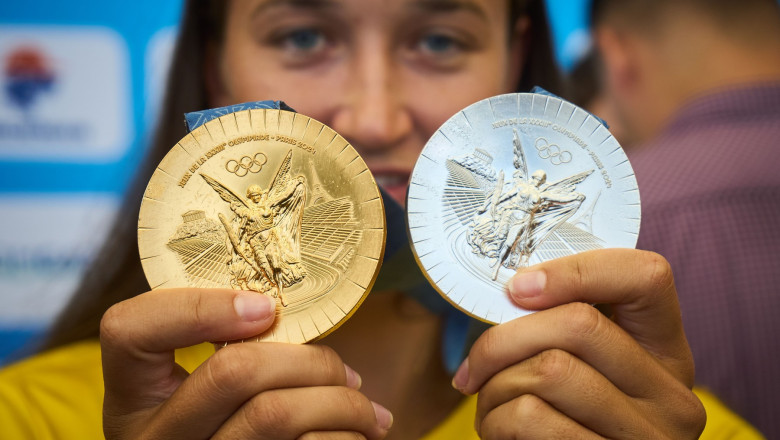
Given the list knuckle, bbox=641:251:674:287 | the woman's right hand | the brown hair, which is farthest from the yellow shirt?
knuckle, bbox=641:251:674:287

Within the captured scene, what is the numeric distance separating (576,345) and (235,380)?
1.89ft

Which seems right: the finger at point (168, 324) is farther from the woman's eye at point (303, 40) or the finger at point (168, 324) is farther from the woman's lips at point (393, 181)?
the woman's eye at point (303, 40)

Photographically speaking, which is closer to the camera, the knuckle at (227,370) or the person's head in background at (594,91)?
the knuckle at (227,370)

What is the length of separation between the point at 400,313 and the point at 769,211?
1365 millimetres

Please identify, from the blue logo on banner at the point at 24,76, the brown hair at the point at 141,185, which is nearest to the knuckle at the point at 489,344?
the brown hair at the point at 141,185

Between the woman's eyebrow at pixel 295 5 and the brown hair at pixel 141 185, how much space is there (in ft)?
0.70

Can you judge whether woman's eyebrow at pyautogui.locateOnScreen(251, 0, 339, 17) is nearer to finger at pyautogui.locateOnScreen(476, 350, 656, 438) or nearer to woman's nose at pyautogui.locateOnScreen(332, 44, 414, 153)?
woman's nose at pyautogui.locateOnScreen(332, 44, 414, 153)

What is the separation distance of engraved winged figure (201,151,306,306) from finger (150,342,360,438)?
119 millimetres

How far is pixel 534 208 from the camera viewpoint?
1.24m

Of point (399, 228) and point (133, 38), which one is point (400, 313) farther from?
point (133, 38)

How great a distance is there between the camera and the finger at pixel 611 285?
1.12 metres

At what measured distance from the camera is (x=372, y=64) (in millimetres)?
1576

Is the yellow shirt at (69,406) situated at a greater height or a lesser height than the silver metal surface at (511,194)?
lesser

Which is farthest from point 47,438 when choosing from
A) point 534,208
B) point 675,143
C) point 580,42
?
point 580,42
